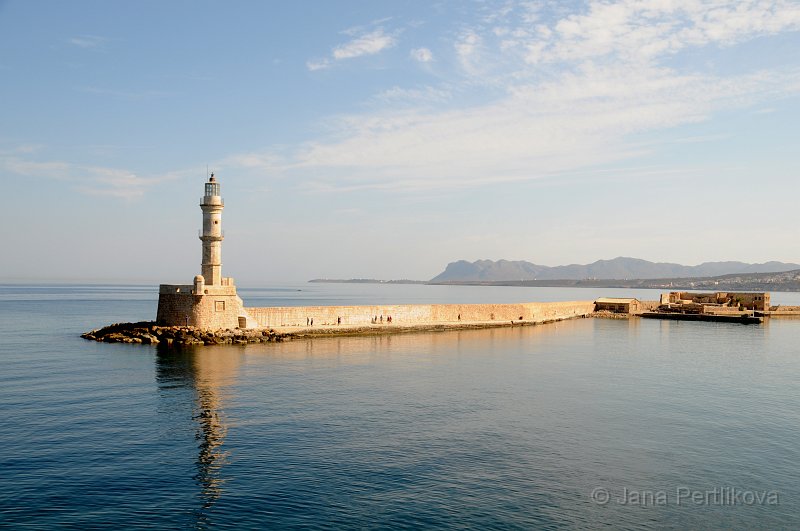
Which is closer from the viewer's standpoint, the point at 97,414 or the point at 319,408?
the point at 97,414

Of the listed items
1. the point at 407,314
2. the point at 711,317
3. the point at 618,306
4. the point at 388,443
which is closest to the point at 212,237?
the point at 407,314

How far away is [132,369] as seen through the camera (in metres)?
31.6

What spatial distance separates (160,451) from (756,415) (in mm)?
20701

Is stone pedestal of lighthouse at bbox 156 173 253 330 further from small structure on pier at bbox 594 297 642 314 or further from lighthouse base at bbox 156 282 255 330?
small structure on pier at bbox 594 297 642 314

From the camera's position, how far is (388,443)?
62.6 feet

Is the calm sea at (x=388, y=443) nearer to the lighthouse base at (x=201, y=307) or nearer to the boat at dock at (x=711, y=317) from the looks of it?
the lighthouse base at (x=201, y=307)

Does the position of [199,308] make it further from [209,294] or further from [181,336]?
[181,336]

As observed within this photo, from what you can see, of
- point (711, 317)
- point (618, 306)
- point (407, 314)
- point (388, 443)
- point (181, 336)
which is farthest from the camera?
point (618, 306)

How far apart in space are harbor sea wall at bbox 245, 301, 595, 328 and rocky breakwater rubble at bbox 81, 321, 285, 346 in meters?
2.27

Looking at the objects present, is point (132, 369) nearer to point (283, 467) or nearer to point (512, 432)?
point (283, 467)

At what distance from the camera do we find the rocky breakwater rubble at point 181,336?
134 feet

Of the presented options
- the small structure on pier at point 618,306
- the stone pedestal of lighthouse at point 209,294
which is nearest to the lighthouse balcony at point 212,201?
the stone pedestal of lighthouse at point 209,294

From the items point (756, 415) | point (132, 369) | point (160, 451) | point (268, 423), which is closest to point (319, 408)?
point (268, 423)

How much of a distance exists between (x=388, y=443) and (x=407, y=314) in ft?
121
